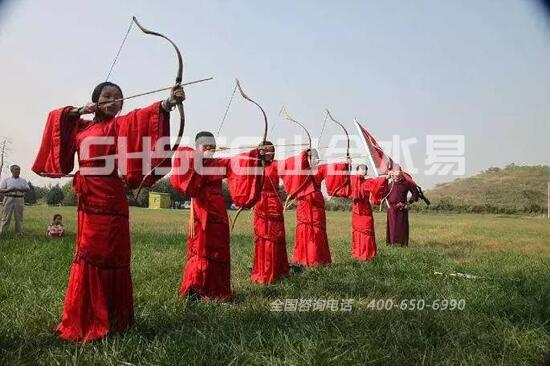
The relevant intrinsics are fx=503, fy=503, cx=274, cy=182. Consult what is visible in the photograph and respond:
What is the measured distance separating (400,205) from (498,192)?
4967 centimetres

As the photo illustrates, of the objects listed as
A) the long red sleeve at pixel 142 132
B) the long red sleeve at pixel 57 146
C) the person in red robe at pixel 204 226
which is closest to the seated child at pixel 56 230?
the person in red robe at pixel 204 226

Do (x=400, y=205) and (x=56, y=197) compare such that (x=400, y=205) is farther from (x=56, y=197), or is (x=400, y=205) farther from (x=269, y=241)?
(x=56, y=197)

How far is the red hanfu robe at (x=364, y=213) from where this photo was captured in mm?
9375

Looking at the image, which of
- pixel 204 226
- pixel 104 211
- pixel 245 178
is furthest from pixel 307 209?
pixel 104 211

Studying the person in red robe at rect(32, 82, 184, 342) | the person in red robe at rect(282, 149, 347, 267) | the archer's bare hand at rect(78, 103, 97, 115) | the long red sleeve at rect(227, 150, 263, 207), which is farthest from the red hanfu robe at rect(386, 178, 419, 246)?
the archer's bare hand at rect(78, 103, 97, 115)

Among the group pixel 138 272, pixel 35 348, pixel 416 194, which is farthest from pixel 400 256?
pixel 35 348

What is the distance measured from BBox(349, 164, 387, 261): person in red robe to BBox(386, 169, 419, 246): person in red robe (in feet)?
5.33

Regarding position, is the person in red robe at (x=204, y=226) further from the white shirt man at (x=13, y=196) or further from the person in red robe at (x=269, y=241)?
the white shirt man at (x=13, y=196)

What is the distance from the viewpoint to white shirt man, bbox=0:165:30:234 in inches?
424

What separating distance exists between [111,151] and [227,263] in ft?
6.37

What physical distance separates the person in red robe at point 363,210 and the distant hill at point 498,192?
3707cm

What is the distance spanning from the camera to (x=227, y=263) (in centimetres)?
518

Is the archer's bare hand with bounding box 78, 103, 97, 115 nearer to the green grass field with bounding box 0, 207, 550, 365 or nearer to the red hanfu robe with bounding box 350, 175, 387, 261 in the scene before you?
the green grass field with bounding box 0, 207, 550, 365

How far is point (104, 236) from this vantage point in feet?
12.0
